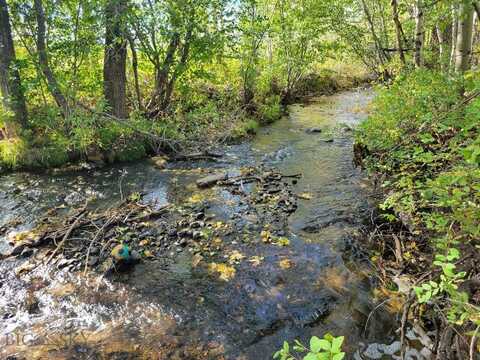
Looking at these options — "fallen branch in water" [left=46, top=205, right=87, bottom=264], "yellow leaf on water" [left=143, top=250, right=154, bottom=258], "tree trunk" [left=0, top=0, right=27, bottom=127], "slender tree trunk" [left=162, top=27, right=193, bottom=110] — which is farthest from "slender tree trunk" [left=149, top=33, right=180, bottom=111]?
"yellow leaf on water" [left=143, top=250, right=154, bottom=258]

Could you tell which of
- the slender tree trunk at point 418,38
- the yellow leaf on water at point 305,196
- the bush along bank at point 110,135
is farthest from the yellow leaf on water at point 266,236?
the slender tree trunk at point 418,38

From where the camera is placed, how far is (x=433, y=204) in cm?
331

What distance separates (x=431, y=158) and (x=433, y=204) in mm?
460

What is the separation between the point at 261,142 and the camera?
42.2 ft

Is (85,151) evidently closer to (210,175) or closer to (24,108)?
(24,108)

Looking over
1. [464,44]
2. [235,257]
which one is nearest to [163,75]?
[235,257]

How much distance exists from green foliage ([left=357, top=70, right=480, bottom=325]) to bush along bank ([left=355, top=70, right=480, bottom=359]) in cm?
1

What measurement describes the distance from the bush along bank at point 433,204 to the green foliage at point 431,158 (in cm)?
1

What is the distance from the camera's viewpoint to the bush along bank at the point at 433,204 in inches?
105

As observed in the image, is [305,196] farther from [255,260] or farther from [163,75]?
[163,75]

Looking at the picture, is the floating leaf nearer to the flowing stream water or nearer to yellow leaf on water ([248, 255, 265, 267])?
the flowing stream water

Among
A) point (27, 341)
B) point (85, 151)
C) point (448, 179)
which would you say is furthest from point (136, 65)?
point (448, 179)

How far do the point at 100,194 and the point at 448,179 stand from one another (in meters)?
7.61

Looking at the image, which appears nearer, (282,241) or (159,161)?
(282,241)
